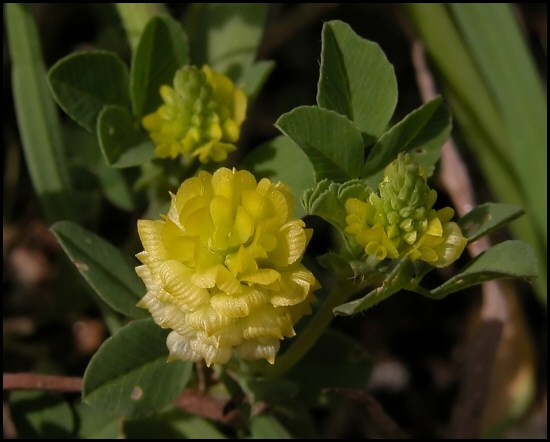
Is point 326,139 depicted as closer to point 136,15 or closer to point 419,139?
point 419,139

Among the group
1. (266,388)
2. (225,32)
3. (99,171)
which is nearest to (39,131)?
(99,171)

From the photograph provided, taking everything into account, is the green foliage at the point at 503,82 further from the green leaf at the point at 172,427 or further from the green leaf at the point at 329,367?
the green leaf at the point at 172,427

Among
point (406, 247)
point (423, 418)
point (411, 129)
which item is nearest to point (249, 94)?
point (411, 129)

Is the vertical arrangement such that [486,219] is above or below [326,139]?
below

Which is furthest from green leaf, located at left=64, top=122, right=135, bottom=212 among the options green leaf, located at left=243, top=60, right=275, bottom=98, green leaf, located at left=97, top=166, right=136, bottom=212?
green leaf, located at left=243, top=60, right=275, bottom=98

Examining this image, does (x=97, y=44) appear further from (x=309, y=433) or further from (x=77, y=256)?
(x=309, y=433)

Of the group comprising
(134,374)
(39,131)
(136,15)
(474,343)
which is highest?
(136,15)
